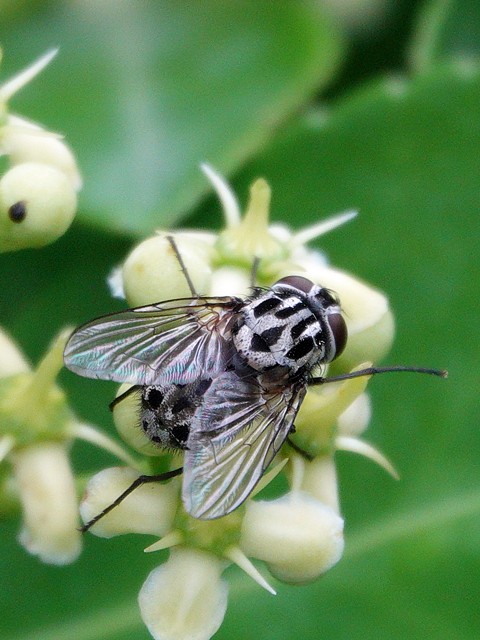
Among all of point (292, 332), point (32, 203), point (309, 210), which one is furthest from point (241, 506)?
point (309, 210)

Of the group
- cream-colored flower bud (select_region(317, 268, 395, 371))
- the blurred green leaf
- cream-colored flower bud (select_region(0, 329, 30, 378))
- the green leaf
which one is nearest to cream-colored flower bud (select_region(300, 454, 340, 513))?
cream-colored flower bud (select_region(317, 268, 395, 371))

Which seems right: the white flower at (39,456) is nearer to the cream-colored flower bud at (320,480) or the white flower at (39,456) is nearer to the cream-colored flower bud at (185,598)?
the cream-colored flower bud at (185,598)

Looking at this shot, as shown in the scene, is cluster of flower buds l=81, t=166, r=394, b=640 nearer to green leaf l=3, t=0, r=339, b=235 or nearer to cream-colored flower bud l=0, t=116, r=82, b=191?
cream-colored flower bud l=0, t=116, r=82, b=191

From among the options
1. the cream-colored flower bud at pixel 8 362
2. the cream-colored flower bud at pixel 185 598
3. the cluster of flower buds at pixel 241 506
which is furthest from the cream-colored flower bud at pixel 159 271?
the cream-colored flower bud at pixel 185 598

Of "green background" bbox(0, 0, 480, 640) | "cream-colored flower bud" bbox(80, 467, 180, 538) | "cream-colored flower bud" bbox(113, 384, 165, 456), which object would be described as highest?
"cream-colored flower bud" bbox(113, 384, 165, 456)

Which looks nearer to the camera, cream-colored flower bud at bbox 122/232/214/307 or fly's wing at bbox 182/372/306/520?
fly's wing at bbox 182/372/306/520

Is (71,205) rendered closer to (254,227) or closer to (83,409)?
(254,227)
